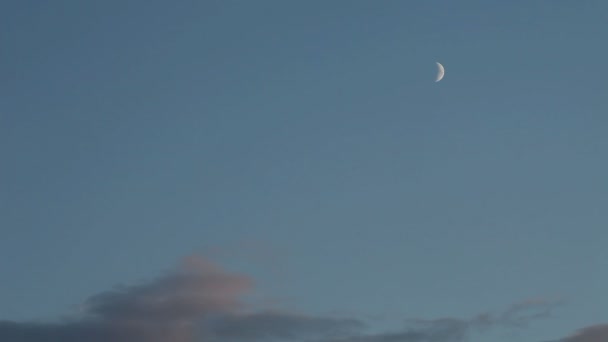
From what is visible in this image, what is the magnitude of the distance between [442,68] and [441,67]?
1.30 feet

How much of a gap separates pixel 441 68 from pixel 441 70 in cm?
81

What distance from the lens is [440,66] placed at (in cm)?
9438

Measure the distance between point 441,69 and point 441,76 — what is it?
353 centimetres

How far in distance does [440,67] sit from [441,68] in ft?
1.39

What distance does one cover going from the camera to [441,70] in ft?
307

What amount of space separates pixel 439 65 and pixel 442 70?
5.84 feet

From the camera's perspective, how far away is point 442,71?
93.1m

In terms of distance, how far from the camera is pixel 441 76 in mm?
91375

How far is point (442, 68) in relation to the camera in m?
94.0

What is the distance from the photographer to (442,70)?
9362cm

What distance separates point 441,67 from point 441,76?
14.2 feet

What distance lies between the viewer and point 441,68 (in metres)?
93.9

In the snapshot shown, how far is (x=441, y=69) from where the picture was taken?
93.7 meters

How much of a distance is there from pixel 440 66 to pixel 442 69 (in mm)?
1133
